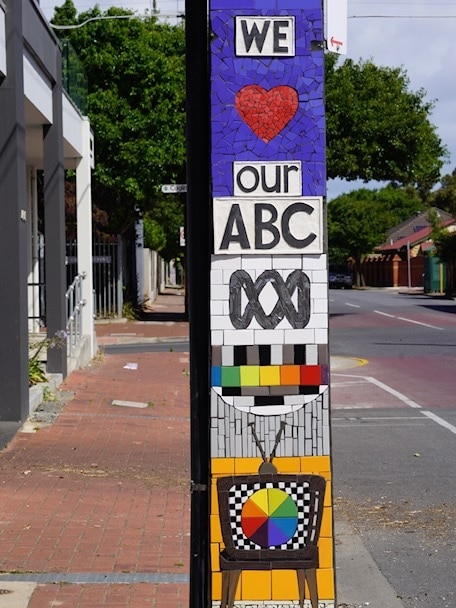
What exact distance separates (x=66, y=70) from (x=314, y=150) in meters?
15.4

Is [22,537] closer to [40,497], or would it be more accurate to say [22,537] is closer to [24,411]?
[40,497]

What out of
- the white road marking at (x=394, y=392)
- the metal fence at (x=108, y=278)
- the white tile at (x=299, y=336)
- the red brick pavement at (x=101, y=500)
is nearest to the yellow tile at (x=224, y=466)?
the white tile at (x=299, y=336)

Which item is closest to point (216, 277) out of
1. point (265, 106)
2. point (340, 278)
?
point (265, 106)

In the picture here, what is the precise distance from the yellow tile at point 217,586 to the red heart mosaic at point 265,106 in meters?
1.58

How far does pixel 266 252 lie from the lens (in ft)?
12.1

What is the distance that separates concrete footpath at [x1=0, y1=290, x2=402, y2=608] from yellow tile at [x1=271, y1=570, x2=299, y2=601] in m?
2.17

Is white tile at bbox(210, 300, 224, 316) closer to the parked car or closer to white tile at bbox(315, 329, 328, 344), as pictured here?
white tile at bbox(315, 329, 328, 344)

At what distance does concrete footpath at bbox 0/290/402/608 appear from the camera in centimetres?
612

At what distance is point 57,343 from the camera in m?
15.2

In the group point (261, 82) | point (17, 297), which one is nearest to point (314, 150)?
point (261, 82)

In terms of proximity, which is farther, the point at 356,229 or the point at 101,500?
the point at 356,229

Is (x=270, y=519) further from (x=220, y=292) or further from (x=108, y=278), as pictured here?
(x=108, y=278)

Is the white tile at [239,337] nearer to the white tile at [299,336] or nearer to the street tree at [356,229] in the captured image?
the white tile at [299,336]

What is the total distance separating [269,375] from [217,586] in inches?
30.4
